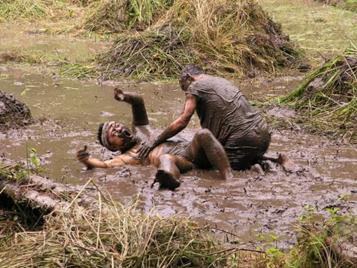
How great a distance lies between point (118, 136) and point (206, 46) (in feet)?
17.9

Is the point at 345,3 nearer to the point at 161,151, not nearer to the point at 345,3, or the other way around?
the point at 345,3

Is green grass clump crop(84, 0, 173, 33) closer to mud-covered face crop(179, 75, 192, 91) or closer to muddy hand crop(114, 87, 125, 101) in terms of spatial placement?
muddy hand crop(114, 87, 125, 101)

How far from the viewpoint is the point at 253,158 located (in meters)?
6.76

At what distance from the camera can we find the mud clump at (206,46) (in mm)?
11781

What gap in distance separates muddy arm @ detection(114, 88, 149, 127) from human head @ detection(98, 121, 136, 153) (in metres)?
0.27

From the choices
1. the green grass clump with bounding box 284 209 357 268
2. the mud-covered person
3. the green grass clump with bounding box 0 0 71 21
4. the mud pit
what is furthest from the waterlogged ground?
the green grass clump with bounding box 0 0 71 21

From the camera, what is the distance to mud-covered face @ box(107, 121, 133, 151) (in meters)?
7.04

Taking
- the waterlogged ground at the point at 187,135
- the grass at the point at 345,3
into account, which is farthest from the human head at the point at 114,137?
the grass at the point at 345,3

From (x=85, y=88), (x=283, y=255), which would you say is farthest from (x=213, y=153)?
(x=85, y=88)

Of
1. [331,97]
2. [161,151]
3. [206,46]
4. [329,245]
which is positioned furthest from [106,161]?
[206,46]

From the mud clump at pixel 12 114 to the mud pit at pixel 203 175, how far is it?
160 mm

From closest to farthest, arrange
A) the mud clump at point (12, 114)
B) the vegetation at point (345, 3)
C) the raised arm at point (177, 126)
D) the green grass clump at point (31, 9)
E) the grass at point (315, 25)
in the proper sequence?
the raised arm at point (177, 126) → the mud clump at point (12, 114) → the grass at point (315, 25) → the vegetation at point (345, 3) → the green grass clump at point (31, 9)

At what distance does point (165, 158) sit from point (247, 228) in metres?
1.48

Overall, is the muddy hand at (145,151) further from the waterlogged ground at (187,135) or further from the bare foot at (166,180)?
the bare foot at (166,180)
